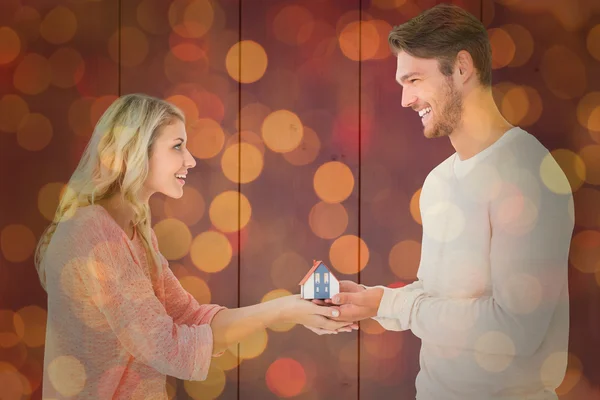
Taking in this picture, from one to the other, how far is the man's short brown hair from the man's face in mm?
23

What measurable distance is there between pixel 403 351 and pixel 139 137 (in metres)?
1.02

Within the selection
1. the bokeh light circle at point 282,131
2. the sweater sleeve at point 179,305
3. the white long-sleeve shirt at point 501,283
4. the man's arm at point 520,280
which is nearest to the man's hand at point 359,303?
the white long-sleeve shirt at point 501,283

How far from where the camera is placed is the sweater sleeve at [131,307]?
1.47m

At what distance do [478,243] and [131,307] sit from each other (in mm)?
884

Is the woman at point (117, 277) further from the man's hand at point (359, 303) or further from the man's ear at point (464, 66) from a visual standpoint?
the man's ear at point (464, 66)

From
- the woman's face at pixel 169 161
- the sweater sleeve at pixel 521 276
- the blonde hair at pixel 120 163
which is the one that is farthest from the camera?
the woman's face at pixel 169 161

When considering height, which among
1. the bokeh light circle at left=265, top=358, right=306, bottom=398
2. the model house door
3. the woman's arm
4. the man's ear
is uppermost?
the man's ear

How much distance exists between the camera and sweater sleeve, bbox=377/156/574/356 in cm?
143

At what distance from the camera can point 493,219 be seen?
1.50 meters

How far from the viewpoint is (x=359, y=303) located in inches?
70.2

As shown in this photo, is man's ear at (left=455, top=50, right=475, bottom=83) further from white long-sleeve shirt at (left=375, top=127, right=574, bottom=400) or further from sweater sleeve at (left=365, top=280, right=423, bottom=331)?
sweater sleeve at (left=365, top=280, right=423, bottom=331)

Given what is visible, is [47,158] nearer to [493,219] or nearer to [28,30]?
[28,30]

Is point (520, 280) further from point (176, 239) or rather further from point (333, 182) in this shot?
point (176, 239)

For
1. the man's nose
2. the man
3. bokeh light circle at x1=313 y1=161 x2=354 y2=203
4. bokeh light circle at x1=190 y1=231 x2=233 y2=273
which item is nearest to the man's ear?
the man
